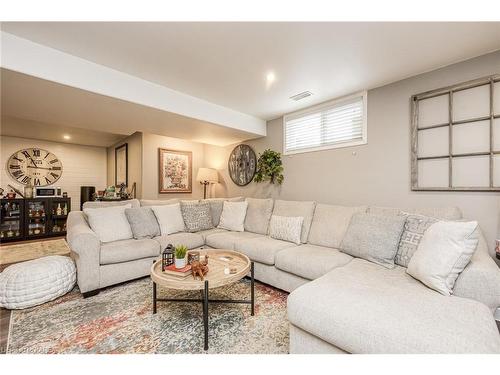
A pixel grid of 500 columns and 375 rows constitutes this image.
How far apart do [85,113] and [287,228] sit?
2725 millimetres

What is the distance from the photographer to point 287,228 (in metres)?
2.70

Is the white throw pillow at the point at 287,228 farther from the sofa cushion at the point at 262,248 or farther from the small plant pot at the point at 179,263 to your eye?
the small plant pot at the point at 179,263

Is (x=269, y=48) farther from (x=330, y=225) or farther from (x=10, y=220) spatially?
(x=10, y=220)

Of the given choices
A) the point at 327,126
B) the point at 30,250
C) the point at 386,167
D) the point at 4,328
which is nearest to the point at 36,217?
the point at 30,250

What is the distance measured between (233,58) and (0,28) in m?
1.74

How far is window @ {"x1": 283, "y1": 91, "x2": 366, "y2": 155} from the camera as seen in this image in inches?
111

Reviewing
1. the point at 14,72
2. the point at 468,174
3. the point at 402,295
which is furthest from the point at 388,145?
the point at 14,72

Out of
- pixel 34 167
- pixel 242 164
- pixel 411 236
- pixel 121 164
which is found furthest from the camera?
pixel 121 164

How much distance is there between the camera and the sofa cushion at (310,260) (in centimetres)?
197

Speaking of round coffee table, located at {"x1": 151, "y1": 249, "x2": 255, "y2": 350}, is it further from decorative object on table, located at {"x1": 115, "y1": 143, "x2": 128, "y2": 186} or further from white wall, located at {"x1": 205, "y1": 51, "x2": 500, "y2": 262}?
decorative object on table, located at {"x1": 115, "y1": 143, "x2": 128, "y2": 186}

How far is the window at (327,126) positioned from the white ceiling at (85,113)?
2.33ft
